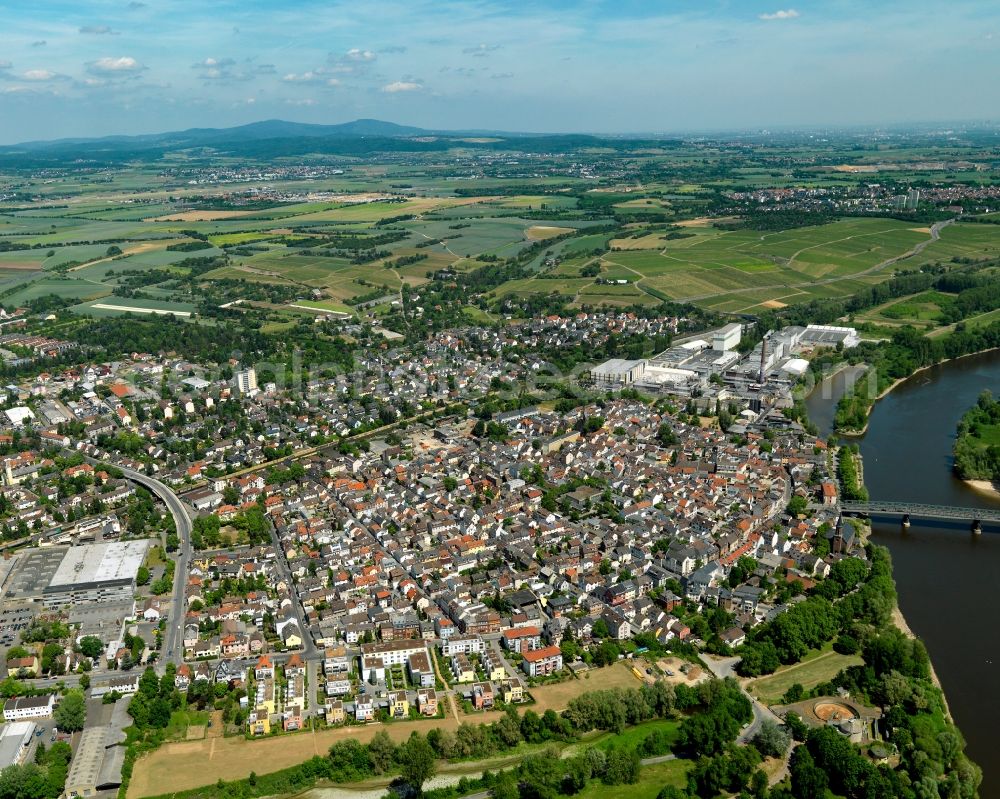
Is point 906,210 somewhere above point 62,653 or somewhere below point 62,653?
above

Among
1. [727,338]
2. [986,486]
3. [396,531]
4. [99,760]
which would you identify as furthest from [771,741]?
[727,338]

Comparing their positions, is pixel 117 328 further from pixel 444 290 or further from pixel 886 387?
pixel 886 387

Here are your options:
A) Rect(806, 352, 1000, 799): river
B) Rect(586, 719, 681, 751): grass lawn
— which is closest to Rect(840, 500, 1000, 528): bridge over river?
Rect(806, 352, 1000, 799): river

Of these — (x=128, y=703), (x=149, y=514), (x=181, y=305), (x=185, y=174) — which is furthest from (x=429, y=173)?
(x=128, y=703)

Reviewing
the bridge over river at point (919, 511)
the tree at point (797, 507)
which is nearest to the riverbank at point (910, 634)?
the tree at point (797, 507)

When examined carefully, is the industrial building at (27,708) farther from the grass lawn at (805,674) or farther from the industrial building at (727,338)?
the industrial building at (727,338)
